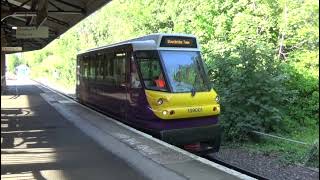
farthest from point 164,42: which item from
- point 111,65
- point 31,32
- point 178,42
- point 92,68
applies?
point 31,32

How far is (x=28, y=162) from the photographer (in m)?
9.63

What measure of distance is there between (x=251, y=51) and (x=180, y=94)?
4276mm

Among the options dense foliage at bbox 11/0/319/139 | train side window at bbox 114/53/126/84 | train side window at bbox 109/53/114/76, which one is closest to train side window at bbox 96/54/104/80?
train side window at bbox 109/53/114/76

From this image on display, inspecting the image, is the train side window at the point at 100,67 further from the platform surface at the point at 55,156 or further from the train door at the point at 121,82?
the platform surface at the point at 55,156

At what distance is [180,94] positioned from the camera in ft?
42.0

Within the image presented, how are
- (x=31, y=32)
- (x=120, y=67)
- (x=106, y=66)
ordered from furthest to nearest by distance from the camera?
(x=31, y=32), (x=106, y=66), (x=120, y=67)

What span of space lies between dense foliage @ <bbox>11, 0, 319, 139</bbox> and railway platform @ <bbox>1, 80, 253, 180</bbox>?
253 cm

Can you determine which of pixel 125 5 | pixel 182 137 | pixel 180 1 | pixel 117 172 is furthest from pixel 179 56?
pixel 125 5

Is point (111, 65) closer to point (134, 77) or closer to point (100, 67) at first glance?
point (100, 67)

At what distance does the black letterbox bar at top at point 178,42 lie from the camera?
43.9 feet

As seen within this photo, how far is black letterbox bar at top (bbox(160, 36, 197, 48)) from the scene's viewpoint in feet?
43.9

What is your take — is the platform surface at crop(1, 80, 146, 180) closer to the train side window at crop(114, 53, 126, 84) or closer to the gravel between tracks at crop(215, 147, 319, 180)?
the train side window at crop(114, 53, 126, 84)

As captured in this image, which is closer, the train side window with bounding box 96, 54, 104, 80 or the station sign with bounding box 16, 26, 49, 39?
the train side window with bounding box 96, 54, 104, 80

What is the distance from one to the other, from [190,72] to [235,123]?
3.62m
